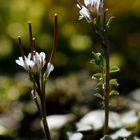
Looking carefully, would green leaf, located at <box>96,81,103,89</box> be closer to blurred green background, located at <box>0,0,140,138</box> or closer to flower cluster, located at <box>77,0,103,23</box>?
flower cluster, located at <box>77,0,103,23</box>

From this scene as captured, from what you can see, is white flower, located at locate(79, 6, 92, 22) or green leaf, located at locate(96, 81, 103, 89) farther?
green leaf, located at locate(96, 81, 103, 89)

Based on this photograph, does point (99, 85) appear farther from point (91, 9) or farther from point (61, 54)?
point (61, 54)

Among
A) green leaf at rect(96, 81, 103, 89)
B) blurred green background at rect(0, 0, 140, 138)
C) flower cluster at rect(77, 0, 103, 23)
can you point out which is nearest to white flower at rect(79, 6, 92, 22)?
flower cluster at rect(77, 0, 103, 23)

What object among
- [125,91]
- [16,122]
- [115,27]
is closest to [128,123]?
[16,122]

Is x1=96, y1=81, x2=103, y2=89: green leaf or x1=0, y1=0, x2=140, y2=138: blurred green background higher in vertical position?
x1=96, y1=81, x2=103, y2=89: green leaf

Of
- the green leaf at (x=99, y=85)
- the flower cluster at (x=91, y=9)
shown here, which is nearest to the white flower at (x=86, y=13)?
the flower cluster at (x=91, y=9)

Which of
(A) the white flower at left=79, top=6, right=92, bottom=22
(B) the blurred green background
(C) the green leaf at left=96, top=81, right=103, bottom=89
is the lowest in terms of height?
(B) the blurred green background

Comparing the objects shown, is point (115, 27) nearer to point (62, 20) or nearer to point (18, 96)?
point (62, 20)

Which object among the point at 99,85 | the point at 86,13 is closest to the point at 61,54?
the point at 99,85
